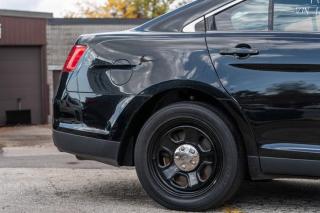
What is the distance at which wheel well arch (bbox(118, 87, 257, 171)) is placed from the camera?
4.54m

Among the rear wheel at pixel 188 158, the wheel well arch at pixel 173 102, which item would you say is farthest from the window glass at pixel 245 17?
the rear wheel at pixel 188 158

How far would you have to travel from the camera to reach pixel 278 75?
4.46m

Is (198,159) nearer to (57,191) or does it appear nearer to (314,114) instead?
(314,114)

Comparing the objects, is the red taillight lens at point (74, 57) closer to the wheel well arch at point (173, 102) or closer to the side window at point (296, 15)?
the wheel well arch at point (173, 102)

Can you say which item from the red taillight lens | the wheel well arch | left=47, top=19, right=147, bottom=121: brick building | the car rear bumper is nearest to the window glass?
the wheel well arch

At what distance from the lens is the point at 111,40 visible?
16.0 feet

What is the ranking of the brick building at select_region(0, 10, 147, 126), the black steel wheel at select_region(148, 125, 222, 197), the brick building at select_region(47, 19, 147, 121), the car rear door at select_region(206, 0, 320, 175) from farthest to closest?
the brick building at select_region(47, 19, 147, 121), the brick building at select_region(0, 10, 147, 126), the black steel wheel at select_region(148, 125, 222, 197), the car rear door at select_region(206, 0, 320, 175)

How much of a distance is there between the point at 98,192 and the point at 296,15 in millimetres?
2285

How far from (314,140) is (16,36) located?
15193 millimetres

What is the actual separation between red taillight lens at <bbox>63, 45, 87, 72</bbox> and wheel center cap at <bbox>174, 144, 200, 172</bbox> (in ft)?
3.55

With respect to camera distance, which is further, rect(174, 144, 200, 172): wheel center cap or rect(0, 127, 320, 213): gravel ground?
rect(0, 127, 320, 213): gravel ground

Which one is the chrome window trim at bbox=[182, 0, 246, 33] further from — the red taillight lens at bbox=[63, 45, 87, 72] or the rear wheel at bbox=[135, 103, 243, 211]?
the red taillight lens at bbox=[63, 45, 87, 72]

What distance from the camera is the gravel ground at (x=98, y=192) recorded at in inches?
191

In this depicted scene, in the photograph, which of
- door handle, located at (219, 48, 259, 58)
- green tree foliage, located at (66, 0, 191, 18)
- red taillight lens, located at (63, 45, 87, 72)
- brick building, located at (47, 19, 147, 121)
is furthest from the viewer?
green tree foliage, located at (66, 0, 191, 18)
